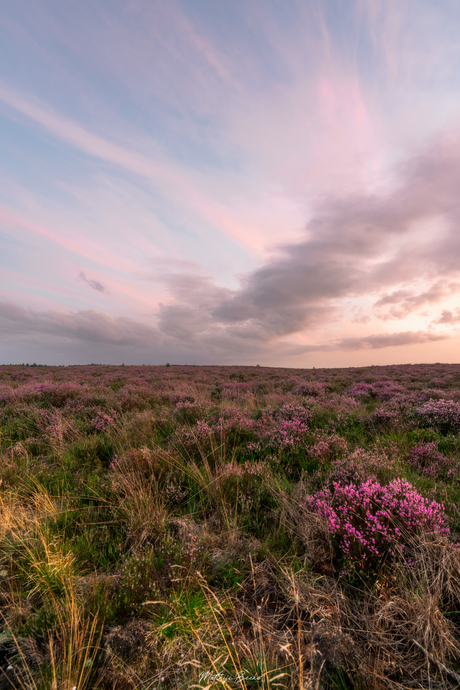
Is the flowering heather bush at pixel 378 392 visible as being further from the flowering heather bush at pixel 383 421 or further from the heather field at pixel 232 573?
the heather field at pixel 232 573

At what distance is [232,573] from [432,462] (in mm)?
4145

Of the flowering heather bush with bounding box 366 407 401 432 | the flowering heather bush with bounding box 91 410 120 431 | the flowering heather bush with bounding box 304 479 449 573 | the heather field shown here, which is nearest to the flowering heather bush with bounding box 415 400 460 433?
the flowering heather bush with bounding box 366 407 401 432

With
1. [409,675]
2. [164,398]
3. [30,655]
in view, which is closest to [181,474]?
[30,655]

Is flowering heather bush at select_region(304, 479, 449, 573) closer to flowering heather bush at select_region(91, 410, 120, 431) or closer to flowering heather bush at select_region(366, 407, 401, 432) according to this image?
flowering heather bush at select_region(366, 407, 401, 432)

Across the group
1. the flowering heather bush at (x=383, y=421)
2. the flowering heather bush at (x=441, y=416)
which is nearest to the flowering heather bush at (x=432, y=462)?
the flowering heather bush at (x=383, y=421)

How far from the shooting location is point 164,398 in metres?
10.9

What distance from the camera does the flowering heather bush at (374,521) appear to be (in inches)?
103

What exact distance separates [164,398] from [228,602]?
887cm

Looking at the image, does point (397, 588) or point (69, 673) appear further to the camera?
point (397, 588)

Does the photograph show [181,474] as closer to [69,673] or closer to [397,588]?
[69,673]

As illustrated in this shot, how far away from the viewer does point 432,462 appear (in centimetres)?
491

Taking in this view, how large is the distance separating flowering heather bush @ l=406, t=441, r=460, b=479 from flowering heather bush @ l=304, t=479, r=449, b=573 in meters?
1.57

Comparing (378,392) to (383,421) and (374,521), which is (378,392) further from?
(374,521)

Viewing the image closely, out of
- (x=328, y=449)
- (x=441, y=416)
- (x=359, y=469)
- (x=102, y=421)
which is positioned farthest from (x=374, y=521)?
(x=102, y=421)
